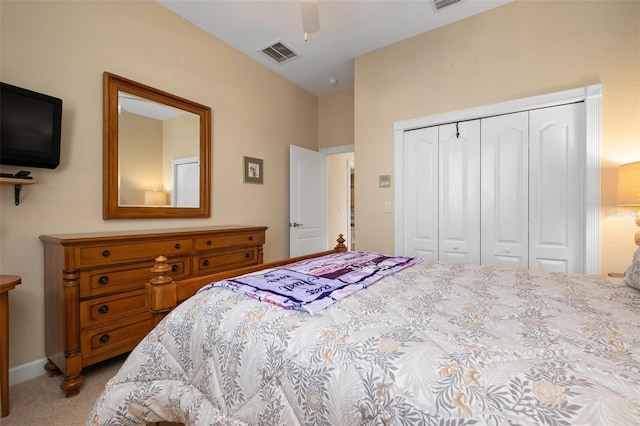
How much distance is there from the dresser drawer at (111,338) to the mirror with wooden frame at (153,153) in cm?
84

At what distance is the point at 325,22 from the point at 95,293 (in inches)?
117

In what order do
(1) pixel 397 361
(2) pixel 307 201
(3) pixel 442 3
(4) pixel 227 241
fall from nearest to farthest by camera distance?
(1) pixel 397 361
(3) pixel 442 3
(4) pixel 227 241
(2) pixel 307 201

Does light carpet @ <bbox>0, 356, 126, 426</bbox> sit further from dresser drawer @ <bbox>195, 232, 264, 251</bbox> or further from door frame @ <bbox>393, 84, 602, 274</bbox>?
door frame @ <bbox>393, 84, 602, 274</bbox>

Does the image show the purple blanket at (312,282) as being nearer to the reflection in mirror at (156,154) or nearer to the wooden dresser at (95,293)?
the wooden dresser at (95,293)

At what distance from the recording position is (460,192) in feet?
9.25

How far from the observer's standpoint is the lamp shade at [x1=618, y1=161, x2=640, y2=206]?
1.81 metres

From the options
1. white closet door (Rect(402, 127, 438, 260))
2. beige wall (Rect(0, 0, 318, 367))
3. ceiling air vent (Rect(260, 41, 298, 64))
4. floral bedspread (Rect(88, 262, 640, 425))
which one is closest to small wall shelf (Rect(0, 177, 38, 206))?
beige wall (Rect(0, 0, 318, 367))

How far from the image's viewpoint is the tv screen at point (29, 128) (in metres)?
1.69

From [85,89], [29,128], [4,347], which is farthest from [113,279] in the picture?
[85,89]

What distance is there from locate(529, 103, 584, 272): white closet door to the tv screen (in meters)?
3.66

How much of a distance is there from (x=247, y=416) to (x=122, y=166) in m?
2.25

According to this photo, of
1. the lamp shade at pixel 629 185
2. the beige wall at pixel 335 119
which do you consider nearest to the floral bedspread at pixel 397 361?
the lamp shade at pixel 629 185

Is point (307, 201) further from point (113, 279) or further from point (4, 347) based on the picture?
point (4, 347)

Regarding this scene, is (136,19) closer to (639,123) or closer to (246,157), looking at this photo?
Result: (246,157)
